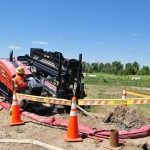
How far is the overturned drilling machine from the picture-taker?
34.4ft

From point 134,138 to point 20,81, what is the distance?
178 inches

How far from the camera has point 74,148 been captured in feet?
21.3

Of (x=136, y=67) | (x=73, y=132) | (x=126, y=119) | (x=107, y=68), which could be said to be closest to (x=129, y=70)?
(x=136, y=67)

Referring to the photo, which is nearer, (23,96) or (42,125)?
(42,125)

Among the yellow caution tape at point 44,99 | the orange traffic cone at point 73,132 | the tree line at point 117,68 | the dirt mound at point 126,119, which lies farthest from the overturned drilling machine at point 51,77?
the tree line at point 117,68

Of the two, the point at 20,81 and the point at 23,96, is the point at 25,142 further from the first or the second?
the point at 20,81

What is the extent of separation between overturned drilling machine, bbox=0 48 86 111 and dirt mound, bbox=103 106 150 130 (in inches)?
89.9

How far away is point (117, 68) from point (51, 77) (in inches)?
4398

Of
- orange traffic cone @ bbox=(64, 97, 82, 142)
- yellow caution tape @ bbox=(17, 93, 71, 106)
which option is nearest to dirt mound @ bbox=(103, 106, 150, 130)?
yellow caution tape @ bbox=(17, 93, 71, 106)

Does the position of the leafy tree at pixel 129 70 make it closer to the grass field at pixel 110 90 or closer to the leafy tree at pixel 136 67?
the leafy tree at pixel 136 67

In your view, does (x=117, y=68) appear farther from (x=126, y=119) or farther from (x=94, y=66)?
(x=126, y=119)

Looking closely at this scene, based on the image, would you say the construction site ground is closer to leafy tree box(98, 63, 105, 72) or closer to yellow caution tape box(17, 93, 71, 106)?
yellow caution tape box(17, 93, 71, 106)

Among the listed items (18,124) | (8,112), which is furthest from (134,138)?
(8,112)

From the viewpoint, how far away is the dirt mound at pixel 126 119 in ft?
27.3
